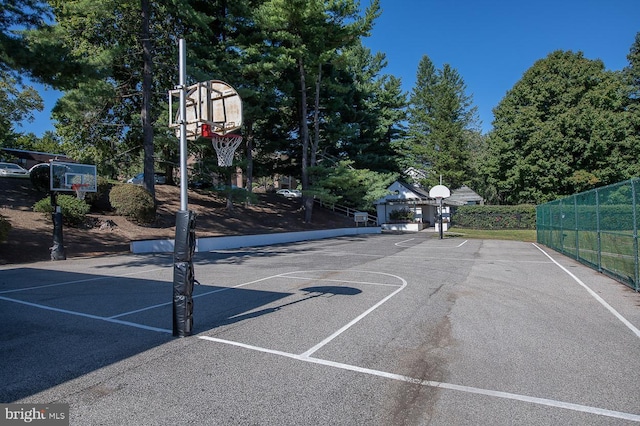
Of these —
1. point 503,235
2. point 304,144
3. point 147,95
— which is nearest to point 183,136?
point 147,95

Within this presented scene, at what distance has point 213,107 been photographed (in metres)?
6.22

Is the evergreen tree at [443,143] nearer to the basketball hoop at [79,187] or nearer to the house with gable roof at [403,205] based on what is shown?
the house with gable roof at [403,205]

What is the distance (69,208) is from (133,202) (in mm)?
2811

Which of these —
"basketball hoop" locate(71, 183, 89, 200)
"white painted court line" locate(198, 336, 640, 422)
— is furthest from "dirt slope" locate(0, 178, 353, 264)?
"white painted court line" locate(198, 336, 640, 422)

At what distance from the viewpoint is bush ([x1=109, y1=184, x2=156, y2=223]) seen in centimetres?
2014

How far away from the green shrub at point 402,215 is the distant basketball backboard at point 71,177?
101 ft

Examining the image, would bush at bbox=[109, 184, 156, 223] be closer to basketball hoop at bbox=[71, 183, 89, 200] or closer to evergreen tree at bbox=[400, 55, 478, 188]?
Result: basketball hoop at bbox=[71, 183, 89, 200]

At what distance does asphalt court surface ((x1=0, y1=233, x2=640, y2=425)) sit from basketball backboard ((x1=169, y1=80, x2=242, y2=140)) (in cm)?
304

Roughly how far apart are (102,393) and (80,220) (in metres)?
18.1

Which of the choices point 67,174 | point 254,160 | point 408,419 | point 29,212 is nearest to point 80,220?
point 29,212

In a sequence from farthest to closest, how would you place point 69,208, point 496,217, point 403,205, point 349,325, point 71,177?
point 403,205, point 496,217, point 69,208, point 71,177, point 349,325

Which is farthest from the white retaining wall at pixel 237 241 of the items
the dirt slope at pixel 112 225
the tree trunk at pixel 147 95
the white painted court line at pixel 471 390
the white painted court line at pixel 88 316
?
the white painted court line at pixel 471 390

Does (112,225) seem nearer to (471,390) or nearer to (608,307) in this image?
(471,390)

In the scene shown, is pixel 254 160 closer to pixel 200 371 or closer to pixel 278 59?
pixel 278 59
